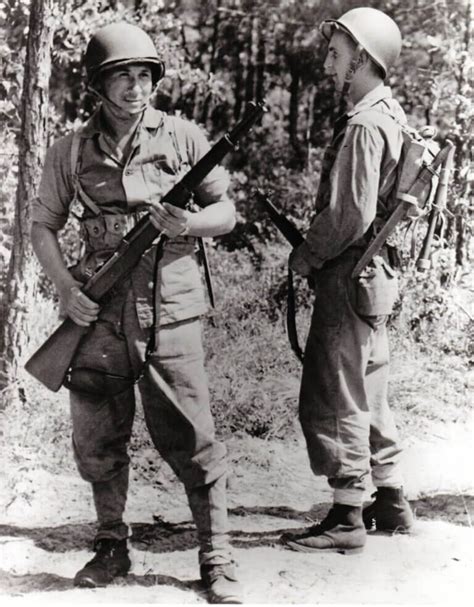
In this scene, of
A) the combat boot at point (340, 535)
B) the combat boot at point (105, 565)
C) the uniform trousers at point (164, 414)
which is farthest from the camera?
the combat boot at point (340, 535)

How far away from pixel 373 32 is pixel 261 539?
2227 mm

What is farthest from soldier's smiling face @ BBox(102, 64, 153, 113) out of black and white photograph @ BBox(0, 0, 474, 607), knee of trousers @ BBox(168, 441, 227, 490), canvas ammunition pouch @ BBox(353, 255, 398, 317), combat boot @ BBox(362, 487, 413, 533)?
combat boot @ BBox(362, 487, 413, 533)

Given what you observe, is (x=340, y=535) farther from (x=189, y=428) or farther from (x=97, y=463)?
(x=97, y=463)

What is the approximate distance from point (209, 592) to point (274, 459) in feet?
3.67

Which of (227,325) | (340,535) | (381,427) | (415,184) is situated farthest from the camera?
(227,325)

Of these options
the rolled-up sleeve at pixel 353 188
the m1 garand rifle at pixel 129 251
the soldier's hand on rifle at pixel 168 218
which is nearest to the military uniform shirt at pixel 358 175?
the rolled-up sleeve at pixel 353 188

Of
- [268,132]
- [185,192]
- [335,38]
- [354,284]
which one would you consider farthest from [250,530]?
[268,132]

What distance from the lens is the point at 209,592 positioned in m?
3.42

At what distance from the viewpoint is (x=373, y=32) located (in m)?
3.56

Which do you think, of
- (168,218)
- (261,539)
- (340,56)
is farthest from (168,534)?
(340,56)

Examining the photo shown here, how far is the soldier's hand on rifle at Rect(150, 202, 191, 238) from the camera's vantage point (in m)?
3.28

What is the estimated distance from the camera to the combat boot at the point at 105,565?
3.49 m

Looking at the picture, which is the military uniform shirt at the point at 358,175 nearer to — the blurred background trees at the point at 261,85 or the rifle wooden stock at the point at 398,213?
the rifle wooden stock at the point at 398,213

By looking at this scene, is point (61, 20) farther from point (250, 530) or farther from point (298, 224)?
point (250, 530)
